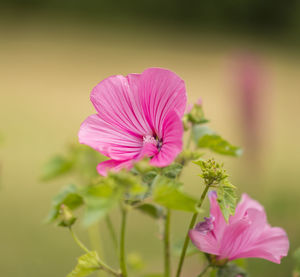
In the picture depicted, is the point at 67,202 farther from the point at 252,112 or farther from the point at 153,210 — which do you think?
the point at 252,112

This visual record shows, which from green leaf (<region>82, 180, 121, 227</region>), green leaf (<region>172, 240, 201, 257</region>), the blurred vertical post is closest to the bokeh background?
the blurred vertical post

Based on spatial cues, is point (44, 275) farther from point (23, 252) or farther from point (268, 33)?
point (268, 33)

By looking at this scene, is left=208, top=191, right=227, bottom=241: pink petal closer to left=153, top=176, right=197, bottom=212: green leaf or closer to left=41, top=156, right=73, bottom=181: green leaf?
left=153, top=176, right=197, bottom=212: green leaf

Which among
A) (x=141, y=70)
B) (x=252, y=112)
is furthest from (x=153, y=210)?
(x=141, y=70)

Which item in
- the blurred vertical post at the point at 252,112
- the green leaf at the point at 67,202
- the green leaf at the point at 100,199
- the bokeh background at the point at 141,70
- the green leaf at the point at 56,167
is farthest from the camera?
the blurred vertical post at the point at 252,112

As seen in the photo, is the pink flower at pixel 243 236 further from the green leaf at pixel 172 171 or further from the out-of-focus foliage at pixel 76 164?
the out-of-focus foliage at pixel 76 164

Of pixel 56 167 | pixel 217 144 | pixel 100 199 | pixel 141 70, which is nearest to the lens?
pixel 100 199

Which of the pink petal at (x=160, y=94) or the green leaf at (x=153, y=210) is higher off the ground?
the pink petal at (x=160, y=94)

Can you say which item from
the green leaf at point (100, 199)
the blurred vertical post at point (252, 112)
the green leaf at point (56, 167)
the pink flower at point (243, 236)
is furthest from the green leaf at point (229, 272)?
the blurred vertical post at point (252, 112)

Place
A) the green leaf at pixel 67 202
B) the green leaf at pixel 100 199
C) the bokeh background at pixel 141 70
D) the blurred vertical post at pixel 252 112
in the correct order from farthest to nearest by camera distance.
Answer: the blurred vertical post at pixel 252 112 < the bokeh background at pixel 141 70 < the green leaf at pixel 67 202 < the green leaf at pixel 100 199
